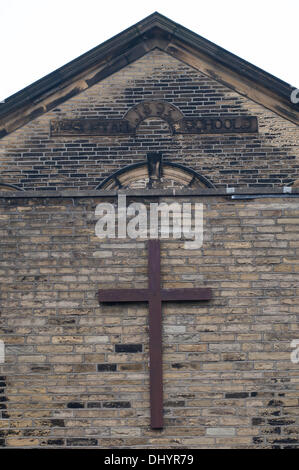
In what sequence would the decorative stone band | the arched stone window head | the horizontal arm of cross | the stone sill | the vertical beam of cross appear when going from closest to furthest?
the vertical beam of cross < the horizontal arm of cross < the stone sill < the arched stone window head < the decorative stone band

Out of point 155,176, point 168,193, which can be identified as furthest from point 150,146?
point 168,193

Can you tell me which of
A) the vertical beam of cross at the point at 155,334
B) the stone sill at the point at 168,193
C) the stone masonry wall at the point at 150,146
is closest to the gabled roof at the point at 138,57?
the stone masonry wall at the point at 150,146

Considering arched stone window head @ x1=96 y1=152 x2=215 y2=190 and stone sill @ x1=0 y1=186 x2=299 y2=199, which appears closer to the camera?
stone sill @ x1=0 y1=186 x2=299 y2=199

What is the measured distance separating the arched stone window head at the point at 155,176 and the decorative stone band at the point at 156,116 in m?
0.60

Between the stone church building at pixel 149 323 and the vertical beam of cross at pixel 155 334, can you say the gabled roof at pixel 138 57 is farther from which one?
the vertical beam of cross at pixel 155 334

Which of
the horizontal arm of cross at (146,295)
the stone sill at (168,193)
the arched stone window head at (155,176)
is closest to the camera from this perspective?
the horizontal arm of cross at (146,295)

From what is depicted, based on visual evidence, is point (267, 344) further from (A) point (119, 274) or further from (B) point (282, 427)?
(A) point (119, 274)

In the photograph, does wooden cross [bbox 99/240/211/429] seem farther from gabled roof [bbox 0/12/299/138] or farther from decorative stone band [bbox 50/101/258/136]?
gabled roof [bbox 0/12/299/138]

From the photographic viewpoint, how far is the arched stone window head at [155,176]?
10.1 metres

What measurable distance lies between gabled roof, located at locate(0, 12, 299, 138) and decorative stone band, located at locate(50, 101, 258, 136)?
1.50ft

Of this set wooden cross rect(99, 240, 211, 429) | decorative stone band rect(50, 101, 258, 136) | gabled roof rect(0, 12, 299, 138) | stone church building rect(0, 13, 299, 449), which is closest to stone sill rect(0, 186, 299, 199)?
stone church building rect(0, 13, 299, 449)

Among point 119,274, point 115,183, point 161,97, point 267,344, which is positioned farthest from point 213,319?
→ point 161,97

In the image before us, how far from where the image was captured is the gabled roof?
10.4 m

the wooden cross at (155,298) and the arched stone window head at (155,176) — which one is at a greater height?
the arched stone window head at (155,176)
